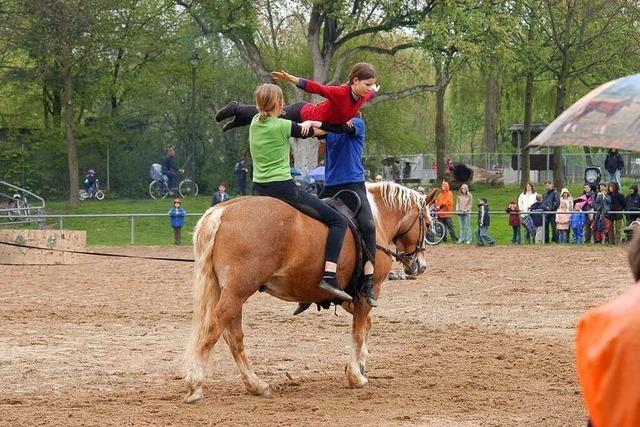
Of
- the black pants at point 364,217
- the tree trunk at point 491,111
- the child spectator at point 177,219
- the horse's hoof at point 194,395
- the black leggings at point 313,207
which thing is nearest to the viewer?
the horse's hoof at point 194,395

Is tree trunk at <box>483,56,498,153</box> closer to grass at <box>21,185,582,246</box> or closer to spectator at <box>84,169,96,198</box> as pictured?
grass at <box>21,185,582,246</box>

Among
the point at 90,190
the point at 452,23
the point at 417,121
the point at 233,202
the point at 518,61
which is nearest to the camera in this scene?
the point at 233,202

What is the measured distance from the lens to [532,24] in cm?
3778

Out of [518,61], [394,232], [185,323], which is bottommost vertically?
[185,323]

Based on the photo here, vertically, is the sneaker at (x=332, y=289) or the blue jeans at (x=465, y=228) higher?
the sneaker at (x=332, y=289)

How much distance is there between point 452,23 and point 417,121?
76.3ft

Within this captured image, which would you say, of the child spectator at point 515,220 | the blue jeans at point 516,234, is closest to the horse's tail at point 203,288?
the child spectator at point 515,220

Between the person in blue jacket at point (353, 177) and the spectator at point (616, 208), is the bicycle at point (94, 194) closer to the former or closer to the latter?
the spectator at point (616, 208)

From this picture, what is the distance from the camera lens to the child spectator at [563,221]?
84.5 feet

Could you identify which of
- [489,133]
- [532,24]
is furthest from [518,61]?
[489,133]

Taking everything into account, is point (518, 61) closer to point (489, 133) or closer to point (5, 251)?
point (489, 133)

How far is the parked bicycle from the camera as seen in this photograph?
39.2 m

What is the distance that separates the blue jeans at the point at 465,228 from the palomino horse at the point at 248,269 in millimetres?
18206

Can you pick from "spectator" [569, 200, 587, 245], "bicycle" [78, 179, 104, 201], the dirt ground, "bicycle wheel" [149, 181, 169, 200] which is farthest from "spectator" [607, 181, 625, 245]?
"bicycle" [78, 179, 104, 201]
